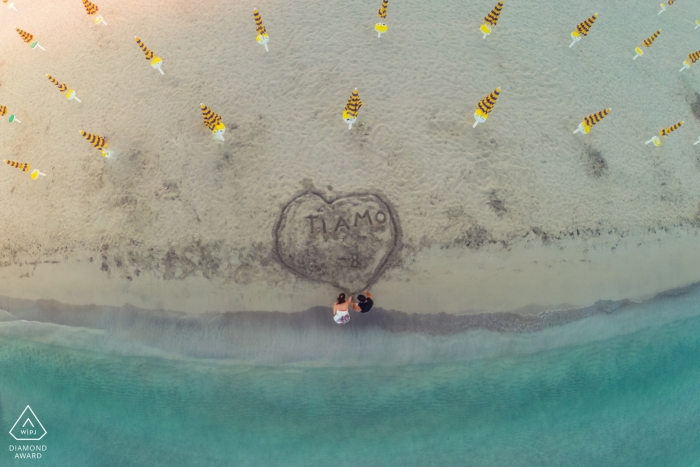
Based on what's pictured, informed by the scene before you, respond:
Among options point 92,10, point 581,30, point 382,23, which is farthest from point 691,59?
point 92,10

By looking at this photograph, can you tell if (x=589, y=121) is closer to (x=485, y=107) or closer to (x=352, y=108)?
(x=485, y=107)

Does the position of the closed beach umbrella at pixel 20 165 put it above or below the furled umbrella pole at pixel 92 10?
below

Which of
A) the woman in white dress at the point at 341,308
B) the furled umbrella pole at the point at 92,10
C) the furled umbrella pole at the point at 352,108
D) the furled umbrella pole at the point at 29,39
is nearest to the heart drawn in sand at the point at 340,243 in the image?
the woman in white dress at the point at 341,308

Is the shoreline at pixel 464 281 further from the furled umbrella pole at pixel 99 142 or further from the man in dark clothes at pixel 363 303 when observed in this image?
the furled umbrella pole at pixel 99 142

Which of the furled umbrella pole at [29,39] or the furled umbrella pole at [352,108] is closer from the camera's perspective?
the furled umbrella pole at [352,108]

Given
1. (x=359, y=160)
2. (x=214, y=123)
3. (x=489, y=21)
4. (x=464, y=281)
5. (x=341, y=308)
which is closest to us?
(x=341, y=308)

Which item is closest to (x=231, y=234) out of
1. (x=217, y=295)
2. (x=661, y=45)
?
(x=217, y=295)

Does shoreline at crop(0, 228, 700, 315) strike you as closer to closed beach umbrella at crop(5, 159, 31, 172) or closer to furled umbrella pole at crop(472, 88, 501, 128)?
closed beach umbrella at crop(5, 159, 31, 172)
